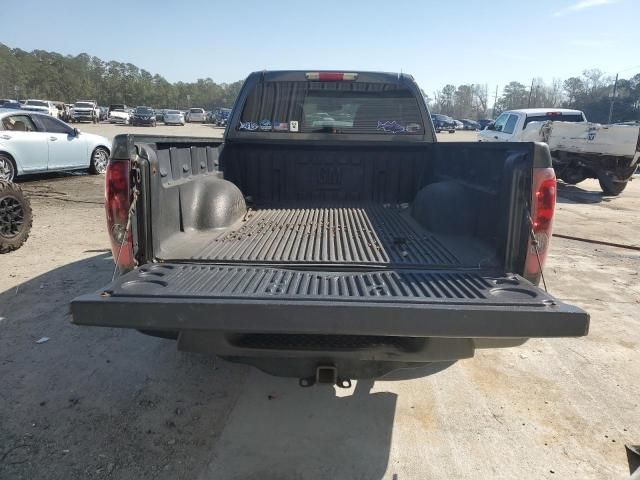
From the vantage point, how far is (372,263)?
8.80 feet

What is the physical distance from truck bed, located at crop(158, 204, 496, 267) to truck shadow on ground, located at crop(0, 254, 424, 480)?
973 mm


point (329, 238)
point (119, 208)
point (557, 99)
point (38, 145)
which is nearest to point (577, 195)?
point (329, 238)

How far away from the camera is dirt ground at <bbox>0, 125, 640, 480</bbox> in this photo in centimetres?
244

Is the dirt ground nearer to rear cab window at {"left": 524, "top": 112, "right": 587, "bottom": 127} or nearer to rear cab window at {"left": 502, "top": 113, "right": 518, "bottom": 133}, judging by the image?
rear cab window at {"left": 524, "top": 112, "right": 587, "bottom": 127}

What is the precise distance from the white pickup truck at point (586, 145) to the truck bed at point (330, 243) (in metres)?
9.49

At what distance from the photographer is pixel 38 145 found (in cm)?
1085

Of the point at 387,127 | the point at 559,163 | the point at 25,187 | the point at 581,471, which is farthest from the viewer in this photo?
the point at 559,163

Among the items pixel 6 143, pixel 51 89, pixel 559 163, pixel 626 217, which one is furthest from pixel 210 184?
pixel 51 89

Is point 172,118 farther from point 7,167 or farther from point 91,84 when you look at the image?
point 91,84

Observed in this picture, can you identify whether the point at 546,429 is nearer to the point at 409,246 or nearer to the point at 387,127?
the point at 409,246

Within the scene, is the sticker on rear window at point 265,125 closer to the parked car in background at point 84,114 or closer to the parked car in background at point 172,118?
the parked car in background at point 84,114

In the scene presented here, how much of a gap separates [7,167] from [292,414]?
33.9 ft

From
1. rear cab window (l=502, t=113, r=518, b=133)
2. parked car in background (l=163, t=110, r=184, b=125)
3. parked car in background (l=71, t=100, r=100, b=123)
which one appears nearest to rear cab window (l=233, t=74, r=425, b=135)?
rear cab window (l=502, t=113, r=518, b=133)

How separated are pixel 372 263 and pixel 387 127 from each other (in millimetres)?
2359
